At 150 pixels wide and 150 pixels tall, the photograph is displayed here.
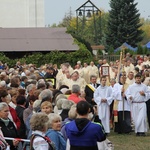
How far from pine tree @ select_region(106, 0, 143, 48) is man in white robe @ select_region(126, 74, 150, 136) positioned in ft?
162

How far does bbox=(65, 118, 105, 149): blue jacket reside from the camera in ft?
26.2

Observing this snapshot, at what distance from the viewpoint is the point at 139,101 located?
57.4ft

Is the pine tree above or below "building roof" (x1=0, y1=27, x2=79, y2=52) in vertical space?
above

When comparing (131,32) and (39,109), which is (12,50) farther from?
(39,109)

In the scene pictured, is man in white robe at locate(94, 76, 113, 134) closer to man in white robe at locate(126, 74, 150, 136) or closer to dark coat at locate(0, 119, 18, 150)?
man in white robe at locate(126, 74, 150, 136)

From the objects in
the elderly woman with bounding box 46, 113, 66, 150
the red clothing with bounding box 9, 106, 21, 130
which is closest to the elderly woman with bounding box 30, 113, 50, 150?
the elderly woman with bounding box 46, 113, 66, 150

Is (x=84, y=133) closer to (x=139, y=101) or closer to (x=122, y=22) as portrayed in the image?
(x=139, y=101)

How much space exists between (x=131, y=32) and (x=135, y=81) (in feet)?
166

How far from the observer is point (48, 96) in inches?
422

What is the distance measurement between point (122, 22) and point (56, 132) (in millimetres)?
58883

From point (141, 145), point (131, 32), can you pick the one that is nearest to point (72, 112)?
point (141, 145)

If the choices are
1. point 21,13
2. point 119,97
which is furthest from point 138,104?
point 21,13

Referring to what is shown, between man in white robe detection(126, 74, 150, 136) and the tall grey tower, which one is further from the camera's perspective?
the tall grey tower

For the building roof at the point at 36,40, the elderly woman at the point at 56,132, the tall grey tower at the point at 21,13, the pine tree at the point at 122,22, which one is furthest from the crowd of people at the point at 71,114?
the tall grey tower at the point at 21,13
